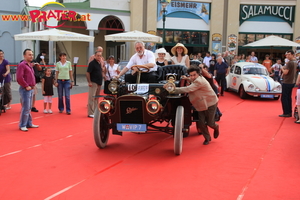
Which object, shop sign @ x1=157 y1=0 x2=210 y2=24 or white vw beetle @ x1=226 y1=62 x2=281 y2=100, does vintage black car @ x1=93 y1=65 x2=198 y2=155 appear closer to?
white vw beetle @ x1=226 y1=62 x2=281 y2=100

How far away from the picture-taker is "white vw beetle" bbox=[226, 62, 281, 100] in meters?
13.6

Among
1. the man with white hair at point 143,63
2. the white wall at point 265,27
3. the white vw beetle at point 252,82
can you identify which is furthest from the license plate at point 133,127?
the white wall at point 265,27

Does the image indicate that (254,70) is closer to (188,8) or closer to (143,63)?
(143,63)

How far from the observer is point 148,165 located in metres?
5.61

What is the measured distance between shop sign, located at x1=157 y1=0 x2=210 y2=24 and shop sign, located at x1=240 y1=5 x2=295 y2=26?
8.91 feet

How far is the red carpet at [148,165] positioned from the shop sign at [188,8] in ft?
57.3

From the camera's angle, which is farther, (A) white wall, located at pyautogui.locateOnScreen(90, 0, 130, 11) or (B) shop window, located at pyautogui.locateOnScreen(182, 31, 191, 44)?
(B) shop window, located at pyautogui.locateOnScreen(182, 31, 191, 44)

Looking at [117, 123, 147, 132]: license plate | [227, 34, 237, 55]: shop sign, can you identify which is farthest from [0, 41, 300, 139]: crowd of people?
[227, 34, 237, 55]: shop sign

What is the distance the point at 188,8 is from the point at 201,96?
19857 millimetres

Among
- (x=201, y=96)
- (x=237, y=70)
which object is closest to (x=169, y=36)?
(x=237, y=70)

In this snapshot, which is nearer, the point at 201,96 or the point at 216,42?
the point at 201,96

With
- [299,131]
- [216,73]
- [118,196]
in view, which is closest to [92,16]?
[216,73]

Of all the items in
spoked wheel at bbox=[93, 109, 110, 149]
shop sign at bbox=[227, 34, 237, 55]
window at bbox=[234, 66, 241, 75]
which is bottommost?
spoked wheel at bbox=[93, 109, 110, 149]

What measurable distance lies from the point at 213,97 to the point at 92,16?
1803 cm
